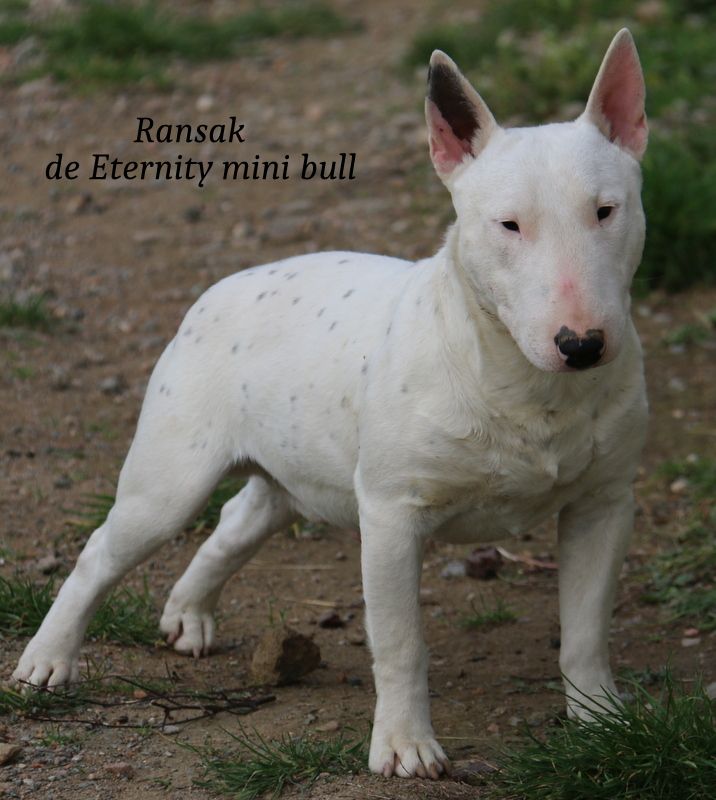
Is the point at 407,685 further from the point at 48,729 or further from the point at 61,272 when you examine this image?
the point at 61,272

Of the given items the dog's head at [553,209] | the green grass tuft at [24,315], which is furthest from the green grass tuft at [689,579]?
the green grass tuft at [24,315]

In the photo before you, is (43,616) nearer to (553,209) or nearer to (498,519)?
(498,519)

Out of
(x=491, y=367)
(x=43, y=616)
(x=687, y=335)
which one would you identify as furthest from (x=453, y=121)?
(x=687, y=335)

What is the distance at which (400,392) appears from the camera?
13.3 feet

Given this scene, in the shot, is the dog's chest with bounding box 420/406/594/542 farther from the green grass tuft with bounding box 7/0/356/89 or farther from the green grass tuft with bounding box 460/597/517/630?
the green grass tuft with bounding box 7/0/356/89

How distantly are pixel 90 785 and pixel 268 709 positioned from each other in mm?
781

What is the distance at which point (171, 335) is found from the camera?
26.4 ft

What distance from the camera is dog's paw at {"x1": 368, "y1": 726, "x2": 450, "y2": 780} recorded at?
399 centimetres

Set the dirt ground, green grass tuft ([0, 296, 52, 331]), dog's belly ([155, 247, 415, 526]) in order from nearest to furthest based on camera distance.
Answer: dog's belly ([155, 247, 415, 526])
the dirt ground
green grass tuft ([0, 296, 52, 331])

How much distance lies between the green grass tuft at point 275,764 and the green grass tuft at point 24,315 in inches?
171

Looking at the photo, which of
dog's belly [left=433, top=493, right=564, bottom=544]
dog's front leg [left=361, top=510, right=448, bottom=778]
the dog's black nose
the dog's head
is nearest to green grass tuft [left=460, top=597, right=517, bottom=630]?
dog's belly [left=433, top=493, right=564, bottom=544]

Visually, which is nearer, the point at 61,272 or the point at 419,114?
the point at 61,272

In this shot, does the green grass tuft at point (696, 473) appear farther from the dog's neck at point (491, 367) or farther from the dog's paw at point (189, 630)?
the dog's neck at point (491, 367)

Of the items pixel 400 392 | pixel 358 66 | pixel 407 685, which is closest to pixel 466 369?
pixel 400 392
